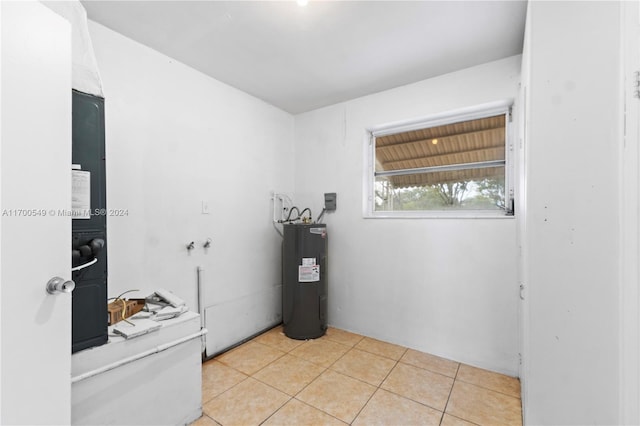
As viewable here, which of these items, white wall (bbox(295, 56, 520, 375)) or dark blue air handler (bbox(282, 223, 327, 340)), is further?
dark blue air handler (bbox(282, 223, 327, 340))

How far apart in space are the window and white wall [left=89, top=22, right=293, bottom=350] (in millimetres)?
1202

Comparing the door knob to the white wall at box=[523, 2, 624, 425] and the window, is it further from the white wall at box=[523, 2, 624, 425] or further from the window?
the window

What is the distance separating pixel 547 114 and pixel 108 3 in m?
2.45

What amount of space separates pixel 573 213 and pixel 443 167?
154 centimetres

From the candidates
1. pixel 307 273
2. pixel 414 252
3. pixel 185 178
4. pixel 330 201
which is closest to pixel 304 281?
pixel 307 273

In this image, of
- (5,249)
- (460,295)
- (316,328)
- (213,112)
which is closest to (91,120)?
(5,249)

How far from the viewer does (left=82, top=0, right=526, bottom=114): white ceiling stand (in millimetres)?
1701

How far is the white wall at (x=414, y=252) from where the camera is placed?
2252 millimetres

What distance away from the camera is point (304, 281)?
9.29 ft

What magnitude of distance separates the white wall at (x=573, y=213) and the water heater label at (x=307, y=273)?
186 cm

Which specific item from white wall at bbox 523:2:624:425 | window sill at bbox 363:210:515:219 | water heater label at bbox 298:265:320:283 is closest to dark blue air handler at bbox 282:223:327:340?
water heater label at bbox 298:265:320:283

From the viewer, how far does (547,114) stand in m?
1.23

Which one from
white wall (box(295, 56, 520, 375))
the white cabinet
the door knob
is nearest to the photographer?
the door knob

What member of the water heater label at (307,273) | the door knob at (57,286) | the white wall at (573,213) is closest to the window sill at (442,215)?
the water heater label at (307,273)
